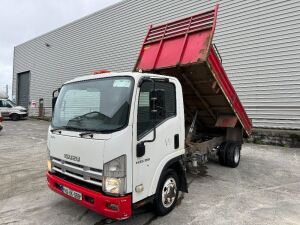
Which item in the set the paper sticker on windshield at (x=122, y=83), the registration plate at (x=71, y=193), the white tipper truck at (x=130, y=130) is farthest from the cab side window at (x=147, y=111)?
the registration plate at (x=71, y=193)

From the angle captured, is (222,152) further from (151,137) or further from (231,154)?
(151,137)

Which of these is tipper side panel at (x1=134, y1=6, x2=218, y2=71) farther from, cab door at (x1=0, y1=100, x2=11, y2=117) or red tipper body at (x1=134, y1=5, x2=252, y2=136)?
cab door at (x1=0, y1=100, x2=11, y2=117)

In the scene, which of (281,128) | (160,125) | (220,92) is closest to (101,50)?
(281,128)

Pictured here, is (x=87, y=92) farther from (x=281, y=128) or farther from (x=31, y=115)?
(x=31, y=115)

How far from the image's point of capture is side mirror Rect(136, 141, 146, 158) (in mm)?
3936

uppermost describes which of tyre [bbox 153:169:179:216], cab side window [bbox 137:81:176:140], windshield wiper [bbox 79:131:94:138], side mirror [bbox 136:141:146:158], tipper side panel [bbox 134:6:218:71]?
tipper side panel [bbox 134:6:218:71]

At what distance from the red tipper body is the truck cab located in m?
0.99

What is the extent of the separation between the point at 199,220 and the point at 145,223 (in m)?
0.86

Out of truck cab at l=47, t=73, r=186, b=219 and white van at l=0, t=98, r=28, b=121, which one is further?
white van at l=0, t=98, r=28, b=121

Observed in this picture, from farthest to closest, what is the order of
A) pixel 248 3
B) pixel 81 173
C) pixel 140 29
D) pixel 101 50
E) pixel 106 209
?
pixel 101 50 < pixel 140 29 < pixel 248 3 < pixel 81 173 < pixel 106 209

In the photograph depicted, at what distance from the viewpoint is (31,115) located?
30109mm

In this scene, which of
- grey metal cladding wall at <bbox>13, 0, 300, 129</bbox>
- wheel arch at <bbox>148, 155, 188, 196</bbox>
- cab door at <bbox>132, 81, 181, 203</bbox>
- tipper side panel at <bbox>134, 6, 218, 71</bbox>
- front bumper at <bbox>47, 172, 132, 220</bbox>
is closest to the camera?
front bumper at <bbox>47, 172, 132, 220</bbox>

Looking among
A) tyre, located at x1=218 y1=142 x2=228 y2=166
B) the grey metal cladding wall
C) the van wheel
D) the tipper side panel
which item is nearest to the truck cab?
the tipper side panel

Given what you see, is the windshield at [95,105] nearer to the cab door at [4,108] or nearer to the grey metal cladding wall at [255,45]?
the grey metal cladding wall at [255,45]
